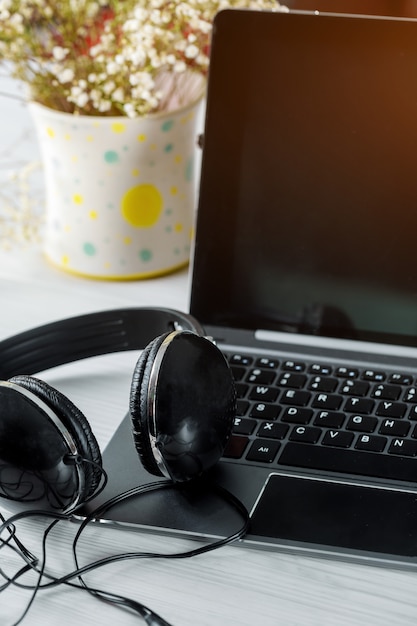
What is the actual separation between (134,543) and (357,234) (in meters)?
0.33

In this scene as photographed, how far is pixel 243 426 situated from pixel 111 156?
1.11ft

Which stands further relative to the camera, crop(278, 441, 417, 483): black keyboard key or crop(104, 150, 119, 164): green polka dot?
crop(104, 150, 119, 164): green polka dot

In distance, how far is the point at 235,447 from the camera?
592 mm

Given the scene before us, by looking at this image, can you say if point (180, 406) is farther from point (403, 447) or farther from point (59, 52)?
point (59, 52)

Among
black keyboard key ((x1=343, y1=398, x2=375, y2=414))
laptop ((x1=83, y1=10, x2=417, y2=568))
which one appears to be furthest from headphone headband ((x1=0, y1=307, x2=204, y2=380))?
black keyboard key ((x1=343, y1=398, x2=375, y2=414))

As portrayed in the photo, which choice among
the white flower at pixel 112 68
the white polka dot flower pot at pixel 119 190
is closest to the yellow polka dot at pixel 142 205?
the white polka dot flower pot at pixel 119 190

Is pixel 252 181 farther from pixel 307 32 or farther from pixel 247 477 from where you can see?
pixel 247 477

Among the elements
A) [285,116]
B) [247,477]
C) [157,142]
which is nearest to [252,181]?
[285,116]

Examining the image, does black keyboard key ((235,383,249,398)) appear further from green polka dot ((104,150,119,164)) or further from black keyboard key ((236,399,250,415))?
green polka dot ((104,150,119,164))

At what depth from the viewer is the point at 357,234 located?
0.70 meters

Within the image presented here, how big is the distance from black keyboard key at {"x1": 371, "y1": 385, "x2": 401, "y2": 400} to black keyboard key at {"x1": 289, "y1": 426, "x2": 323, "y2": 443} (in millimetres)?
67

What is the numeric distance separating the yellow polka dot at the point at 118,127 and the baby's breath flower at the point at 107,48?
0.05 ft

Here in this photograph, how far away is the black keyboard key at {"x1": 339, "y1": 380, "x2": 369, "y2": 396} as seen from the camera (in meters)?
0.65

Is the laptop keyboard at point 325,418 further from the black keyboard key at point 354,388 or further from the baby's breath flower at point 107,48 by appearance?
the baby's breath flower at point 107,48
